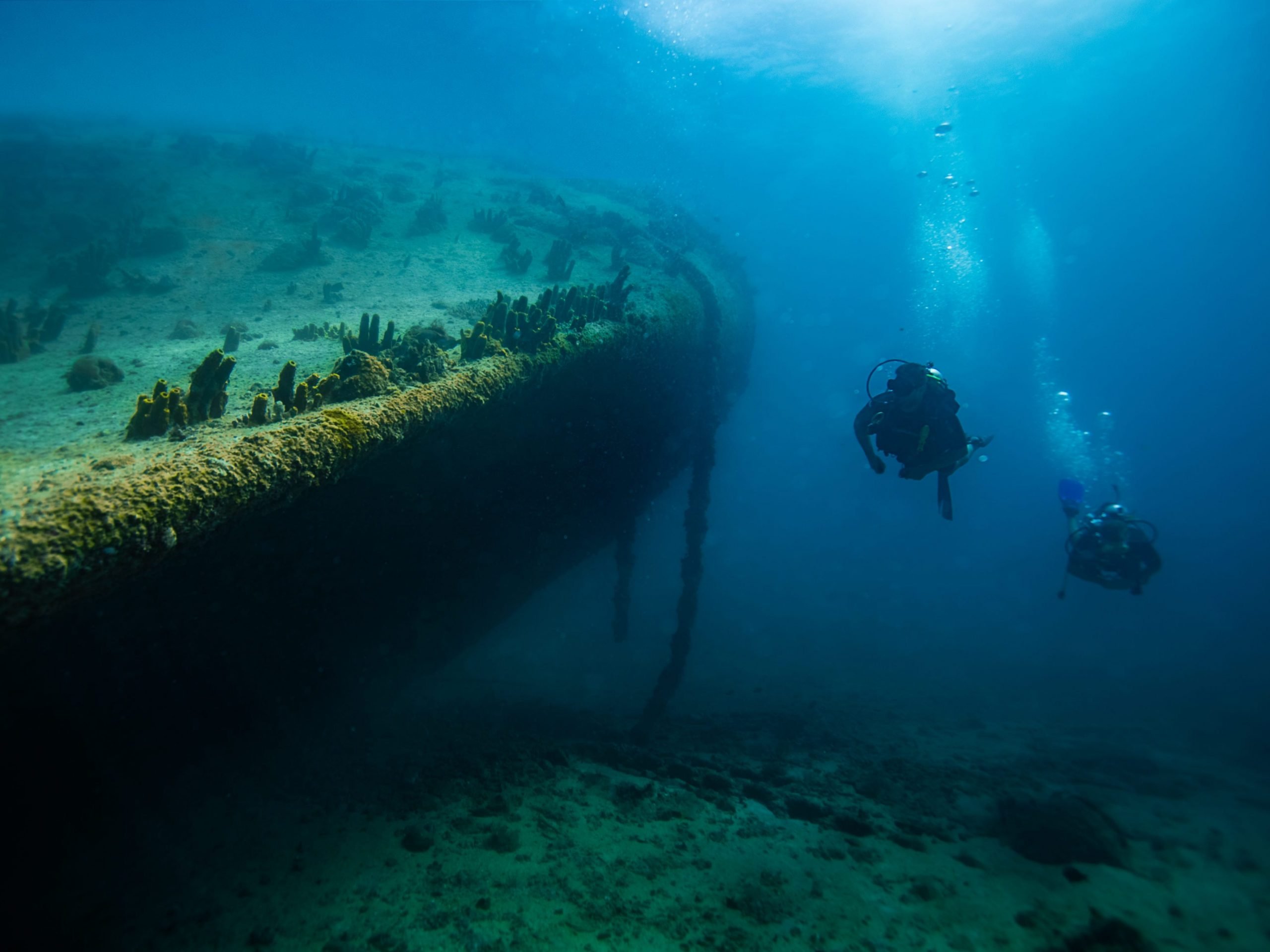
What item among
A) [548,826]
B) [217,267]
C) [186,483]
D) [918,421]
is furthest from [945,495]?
[217,267]

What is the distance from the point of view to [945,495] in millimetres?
7938

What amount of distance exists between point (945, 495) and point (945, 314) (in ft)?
426

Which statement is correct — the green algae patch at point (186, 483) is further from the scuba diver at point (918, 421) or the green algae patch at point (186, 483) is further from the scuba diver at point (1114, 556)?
the scuba diver at point (1114, 556)

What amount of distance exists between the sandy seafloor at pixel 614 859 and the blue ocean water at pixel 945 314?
423cm

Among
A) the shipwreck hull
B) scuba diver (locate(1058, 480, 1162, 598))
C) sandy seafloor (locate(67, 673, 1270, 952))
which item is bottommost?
sandy seafloor (locate(67, 673, 1270, 952))

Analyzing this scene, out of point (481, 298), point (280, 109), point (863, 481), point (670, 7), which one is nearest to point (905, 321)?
point (863, 481)

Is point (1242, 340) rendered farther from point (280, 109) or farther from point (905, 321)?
point (280, 109)

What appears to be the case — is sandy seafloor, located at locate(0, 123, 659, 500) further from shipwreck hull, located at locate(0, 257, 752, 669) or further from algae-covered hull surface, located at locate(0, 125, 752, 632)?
shipwreck hull, located at locate(0, 257, 752, 669)

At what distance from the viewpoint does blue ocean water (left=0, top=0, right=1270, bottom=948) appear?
19.2 metres

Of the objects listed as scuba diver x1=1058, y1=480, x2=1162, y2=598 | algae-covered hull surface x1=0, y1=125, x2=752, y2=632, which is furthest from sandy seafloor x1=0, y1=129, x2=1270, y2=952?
scuba diver x1=1058, y1=480, x2=1162, y2=598

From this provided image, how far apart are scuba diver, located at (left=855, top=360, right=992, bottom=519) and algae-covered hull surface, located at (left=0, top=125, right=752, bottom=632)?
9.47 feet

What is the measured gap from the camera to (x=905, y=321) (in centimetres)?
10194

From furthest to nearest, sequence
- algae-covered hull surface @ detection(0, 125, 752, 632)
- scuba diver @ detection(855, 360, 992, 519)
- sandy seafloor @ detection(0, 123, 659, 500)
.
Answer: scuba diver @ detection(855, 360, 992, 519) < sandy seafloor @ detection(0, 123, 659, 500) < algae-covered hull surface @ detection(0, 125, 752, 632)

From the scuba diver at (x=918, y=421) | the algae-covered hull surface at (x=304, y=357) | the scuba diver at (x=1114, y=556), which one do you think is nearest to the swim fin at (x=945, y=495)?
the scuba diver at (x=918, y=421)
